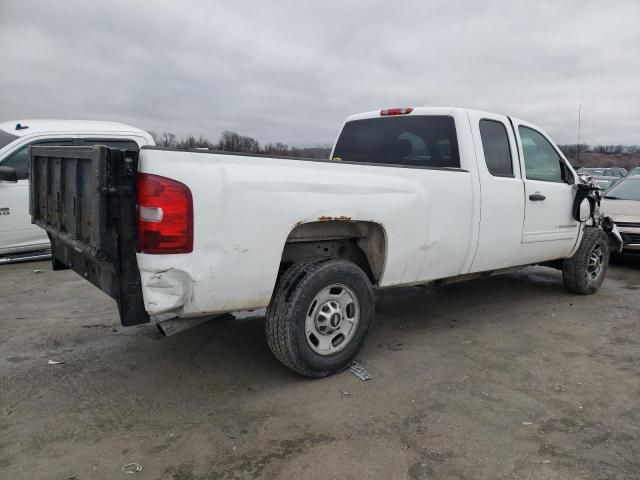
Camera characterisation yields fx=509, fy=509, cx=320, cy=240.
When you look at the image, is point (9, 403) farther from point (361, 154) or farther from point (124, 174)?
point (361, 154)

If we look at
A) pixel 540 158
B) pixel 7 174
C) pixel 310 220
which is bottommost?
pixel 310 220

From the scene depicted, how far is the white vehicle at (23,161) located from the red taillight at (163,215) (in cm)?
430

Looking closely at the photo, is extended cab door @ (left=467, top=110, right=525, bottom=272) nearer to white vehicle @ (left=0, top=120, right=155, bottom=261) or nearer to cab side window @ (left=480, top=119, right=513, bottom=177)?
cab side window @ (left=480, top=119, right=513, bottom=177)

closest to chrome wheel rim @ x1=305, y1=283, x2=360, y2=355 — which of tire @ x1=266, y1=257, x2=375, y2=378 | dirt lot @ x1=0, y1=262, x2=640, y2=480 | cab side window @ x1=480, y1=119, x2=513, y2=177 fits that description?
tire @ x1=266, y1=257, x2=375, y2=378

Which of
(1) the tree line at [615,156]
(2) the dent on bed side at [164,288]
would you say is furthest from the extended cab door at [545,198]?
(1) the tree line at [615,156]

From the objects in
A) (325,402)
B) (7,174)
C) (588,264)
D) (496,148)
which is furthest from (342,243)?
(7,174)

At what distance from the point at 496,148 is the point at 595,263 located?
243 centimetres

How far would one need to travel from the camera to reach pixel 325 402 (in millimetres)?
3234

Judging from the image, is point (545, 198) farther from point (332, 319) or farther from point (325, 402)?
point (325, 402)

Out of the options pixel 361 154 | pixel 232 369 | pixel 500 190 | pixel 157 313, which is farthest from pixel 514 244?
pixel 157 313

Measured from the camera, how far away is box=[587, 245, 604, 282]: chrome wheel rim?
603cm

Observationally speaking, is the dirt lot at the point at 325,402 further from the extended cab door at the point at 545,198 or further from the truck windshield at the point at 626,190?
the truck windshield at the point at 626,190

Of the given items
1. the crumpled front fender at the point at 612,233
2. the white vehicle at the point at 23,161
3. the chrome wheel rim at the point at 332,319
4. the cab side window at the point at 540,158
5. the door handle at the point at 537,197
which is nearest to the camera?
the chrome wheel rim at the point at 332,319

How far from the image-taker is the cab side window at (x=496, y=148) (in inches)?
181
